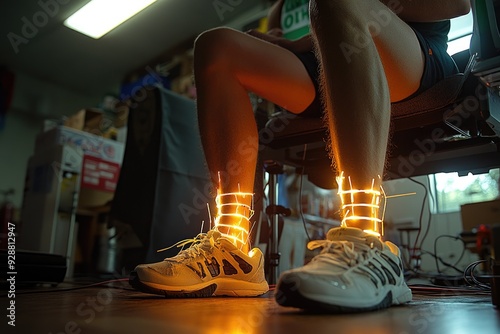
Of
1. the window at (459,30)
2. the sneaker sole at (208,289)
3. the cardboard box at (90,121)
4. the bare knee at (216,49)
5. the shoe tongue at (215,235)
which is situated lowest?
the sneaker sole at (208,289)

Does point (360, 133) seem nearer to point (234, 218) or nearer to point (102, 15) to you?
point (234, 218)

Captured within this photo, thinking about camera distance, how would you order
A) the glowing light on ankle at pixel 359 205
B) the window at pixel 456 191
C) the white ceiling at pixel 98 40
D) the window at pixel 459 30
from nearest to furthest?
the glowing light on ankle at pixel 359 205 < the window at pixel 459 30 < the window at pixel 456 191 < the white ceiling at pixel 98 40

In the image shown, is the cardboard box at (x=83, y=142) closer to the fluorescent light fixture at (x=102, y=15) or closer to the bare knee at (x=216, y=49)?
the fluorescent light fixture at (x=102, y=15)

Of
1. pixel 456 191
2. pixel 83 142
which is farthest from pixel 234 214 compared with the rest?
pixel 456 191

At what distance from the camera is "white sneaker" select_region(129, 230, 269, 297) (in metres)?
0.76

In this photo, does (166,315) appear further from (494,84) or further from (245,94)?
(494,84)

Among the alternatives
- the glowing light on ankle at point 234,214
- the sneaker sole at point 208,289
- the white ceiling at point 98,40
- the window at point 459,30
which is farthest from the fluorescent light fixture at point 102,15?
the sneaker sole at point 208,289

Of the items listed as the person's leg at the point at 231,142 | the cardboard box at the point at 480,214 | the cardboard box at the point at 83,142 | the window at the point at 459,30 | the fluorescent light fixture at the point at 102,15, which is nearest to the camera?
the person's leg at the point at 231,142

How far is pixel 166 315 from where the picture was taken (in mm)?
530

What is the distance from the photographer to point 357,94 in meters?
0.67

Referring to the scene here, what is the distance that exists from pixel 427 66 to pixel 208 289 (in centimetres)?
61

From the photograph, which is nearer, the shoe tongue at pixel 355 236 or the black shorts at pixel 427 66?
the shoe tongue at pixel 355 236

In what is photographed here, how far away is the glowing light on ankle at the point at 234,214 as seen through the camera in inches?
33.3

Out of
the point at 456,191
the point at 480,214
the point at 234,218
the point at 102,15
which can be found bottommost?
the point at 234,218
